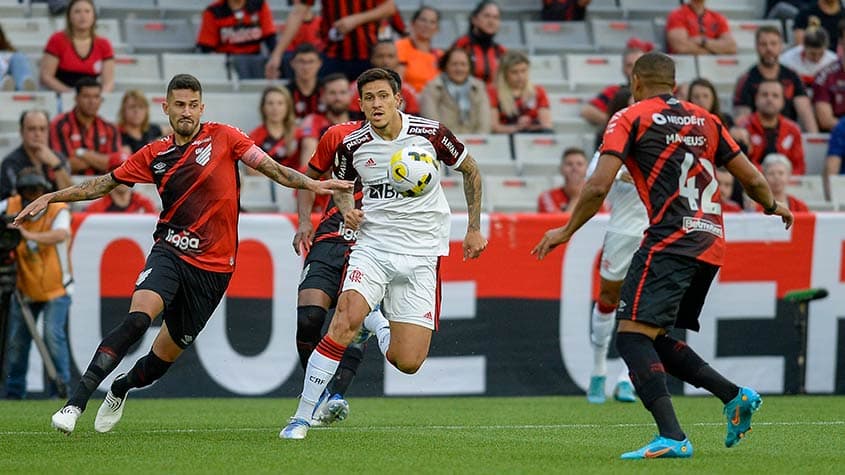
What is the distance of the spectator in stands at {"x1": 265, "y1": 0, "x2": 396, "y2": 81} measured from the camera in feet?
51.7

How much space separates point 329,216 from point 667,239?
297cm

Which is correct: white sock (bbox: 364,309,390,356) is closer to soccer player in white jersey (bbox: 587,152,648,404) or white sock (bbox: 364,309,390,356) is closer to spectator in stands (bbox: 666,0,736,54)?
soccer player in white jersey (bbox: 587,152,648,404)

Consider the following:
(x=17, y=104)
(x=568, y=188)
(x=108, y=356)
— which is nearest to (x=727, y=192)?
(x=568, y=188)

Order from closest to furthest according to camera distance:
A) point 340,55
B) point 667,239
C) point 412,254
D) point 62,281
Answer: point 667,239, point 412,254, point 62,281, point 340,55

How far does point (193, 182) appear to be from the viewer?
29.5 ft

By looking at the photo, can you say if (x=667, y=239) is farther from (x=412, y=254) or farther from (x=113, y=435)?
(x=113, y=435)

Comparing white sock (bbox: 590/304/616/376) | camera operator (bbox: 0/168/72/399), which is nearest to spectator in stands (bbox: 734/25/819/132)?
white sock (bbox: 590/304/616/376)

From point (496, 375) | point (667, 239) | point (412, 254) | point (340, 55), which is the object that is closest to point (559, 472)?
point (667, 239)

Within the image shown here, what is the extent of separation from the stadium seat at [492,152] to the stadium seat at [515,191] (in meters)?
0.36

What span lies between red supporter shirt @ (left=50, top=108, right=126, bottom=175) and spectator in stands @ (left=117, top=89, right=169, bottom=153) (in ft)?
0.35

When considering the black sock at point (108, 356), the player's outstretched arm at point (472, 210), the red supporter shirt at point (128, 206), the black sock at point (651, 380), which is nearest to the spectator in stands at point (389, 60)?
the red supporter shirt at point (128, 206)

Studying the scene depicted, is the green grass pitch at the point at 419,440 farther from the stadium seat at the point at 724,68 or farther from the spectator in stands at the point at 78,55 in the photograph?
the stadium seat at the point at 724,68

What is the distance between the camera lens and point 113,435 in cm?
897

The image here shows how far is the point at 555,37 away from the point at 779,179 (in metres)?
4.49
